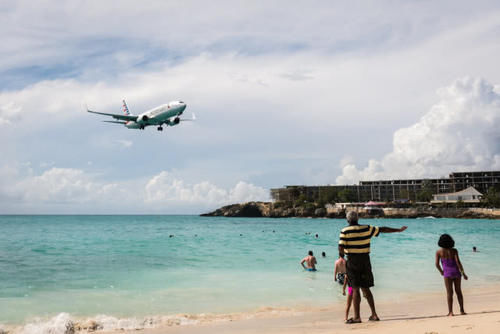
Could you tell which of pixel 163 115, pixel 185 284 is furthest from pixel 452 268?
pixel 163 115

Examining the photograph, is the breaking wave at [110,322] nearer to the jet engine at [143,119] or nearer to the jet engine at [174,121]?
the jet engine at [143,119]

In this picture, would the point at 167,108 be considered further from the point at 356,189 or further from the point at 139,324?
the point at 356,189

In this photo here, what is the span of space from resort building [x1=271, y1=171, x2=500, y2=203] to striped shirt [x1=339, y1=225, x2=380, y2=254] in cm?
15972

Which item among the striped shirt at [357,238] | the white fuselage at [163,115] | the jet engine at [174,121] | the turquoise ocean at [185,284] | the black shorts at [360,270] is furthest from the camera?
the jet engine at [174,121]

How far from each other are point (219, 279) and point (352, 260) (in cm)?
1006

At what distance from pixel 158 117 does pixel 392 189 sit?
15386 centimetres

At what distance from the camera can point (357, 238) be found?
7.08 m

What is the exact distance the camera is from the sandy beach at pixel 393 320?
6790mm

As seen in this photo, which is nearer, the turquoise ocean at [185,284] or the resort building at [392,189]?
the turquoise ocean at [185,284]

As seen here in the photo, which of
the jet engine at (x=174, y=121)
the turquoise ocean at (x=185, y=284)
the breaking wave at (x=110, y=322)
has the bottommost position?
the turquoise ocean at (x=185, y=284)

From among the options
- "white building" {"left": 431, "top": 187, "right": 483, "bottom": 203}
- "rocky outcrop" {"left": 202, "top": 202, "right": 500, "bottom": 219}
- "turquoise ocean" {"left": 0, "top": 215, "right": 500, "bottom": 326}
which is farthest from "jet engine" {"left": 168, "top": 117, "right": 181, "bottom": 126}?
"white building" {"left": 431, "top": 187, "right": 483, "bottom": 203}

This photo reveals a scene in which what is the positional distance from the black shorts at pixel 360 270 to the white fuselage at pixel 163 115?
3459 cm

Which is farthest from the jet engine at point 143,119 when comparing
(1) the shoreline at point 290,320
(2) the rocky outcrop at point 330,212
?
(2) the rocky outcrop at point 330,212

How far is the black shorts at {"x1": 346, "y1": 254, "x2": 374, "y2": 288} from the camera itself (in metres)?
7.18
